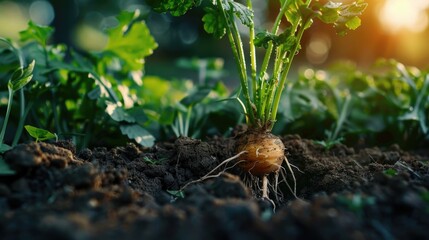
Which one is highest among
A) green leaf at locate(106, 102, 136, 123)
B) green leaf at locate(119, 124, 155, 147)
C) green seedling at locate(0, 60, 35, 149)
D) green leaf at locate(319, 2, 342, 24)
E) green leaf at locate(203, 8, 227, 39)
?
green leaf at locate(319, 2, 342, 24)

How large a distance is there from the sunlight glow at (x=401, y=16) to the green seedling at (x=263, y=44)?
6724mm

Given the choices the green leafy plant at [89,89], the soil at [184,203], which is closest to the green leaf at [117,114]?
the green leafy plant at [89,89]

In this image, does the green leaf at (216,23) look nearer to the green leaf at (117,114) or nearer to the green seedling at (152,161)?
the green seedling at (152,161)

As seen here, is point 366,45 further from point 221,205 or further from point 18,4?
point 18,4

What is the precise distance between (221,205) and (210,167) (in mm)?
840

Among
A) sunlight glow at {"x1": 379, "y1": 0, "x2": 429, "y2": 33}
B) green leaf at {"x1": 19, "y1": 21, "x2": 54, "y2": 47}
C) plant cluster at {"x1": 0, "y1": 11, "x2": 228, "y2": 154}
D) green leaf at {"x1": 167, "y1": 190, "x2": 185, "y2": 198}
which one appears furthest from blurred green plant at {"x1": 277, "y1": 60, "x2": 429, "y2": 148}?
sunlight glow at {"x1": 379, "y1": 0, "x2": 429, "y2": 33}

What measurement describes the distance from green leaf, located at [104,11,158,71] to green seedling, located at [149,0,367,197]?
1.06 metres

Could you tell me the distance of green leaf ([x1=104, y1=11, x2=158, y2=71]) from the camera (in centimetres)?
317

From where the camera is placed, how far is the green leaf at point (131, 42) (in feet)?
10.4

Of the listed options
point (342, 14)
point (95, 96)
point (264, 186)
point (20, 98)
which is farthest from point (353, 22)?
point (20, 98)

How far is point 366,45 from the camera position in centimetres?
1612

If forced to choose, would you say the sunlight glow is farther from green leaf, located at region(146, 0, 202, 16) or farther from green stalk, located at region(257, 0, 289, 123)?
green leaf, located at region(146, 0, 202, 16)

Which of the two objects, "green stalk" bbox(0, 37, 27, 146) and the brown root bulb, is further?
"green stalk" bbox(0, 37, 27, 146)

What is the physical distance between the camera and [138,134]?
2646 millimetres
